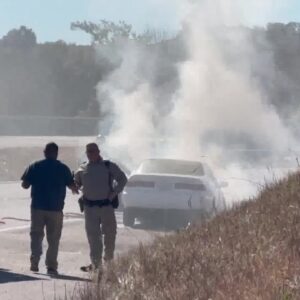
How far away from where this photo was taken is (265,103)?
3691 cm

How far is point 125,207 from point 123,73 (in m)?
21.0

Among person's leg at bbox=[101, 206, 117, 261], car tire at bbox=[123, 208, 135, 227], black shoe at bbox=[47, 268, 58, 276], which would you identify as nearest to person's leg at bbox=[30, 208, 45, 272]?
black shoe at bbox=[47, 268, 58, 276]

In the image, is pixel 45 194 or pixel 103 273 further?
pixel 45 194

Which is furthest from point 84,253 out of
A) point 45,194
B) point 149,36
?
point 149,36

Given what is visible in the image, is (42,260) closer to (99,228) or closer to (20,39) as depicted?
(99,228)

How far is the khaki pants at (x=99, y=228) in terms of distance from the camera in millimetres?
14164

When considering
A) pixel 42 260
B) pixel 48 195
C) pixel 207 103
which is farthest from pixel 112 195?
pixel 207 103

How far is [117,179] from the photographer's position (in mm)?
14148

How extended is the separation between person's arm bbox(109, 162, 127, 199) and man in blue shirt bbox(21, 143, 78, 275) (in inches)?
20.6

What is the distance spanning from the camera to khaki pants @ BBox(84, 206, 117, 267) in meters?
14.2

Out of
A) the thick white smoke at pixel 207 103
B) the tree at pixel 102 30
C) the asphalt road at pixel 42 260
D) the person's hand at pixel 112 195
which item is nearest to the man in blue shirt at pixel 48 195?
the asphalt road at pixel 42 260

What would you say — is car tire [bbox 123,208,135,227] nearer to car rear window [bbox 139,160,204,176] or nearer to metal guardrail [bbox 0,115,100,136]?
car rear window [bbox 139,160,204,176]

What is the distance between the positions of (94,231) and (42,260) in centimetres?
169

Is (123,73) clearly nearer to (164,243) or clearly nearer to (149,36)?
(149,36)
